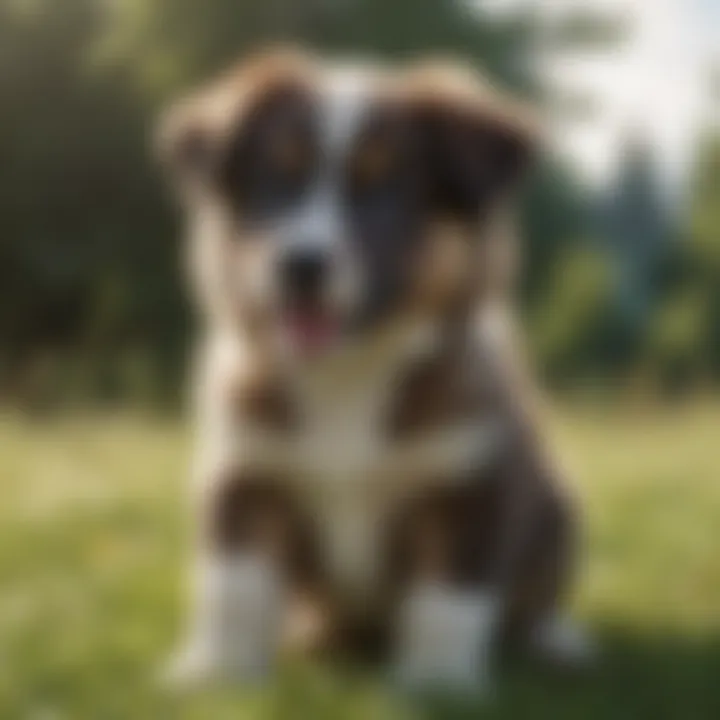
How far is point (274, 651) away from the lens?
1.35 m

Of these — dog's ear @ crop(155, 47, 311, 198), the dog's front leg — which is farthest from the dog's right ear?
the dog's front leg

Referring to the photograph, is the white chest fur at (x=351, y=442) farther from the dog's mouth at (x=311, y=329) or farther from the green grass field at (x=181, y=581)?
the green grass field at (x=181, y=581)

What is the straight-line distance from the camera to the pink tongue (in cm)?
126

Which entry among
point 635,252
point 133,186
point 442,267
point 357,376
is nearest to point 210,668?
point 357,376

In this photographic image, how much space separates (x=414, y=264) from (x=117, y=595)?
41 cm

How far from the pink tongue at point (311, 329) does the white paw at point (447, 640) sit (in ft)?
0.71

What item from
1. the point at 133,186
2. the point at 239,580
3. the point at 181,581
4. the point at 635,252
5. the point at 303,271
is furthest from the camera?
the point at 635,252

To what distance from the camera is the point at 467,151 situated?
128 cm

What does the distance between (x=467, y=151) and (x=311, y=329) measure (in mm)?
187

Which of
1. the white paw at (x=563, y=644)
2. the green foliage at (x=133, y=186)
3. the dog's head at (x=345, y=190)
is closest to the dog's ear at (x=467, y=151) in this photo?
the dog's head at (x=345, y=190)

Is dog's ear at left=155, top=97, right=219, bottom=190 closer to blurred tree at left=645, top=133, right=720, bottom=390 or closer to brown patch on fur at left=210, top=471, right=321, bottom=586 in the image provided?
brown patch on fur at left=210, top=471, right=321, bottom=586

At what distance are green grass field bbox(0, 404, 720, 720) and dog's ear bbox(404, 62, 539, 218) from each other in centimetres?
39

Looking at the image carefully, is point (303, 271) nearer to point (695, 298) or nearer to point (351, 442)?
point (351, 442)

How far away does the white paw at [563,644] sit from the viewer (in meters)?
1.36
